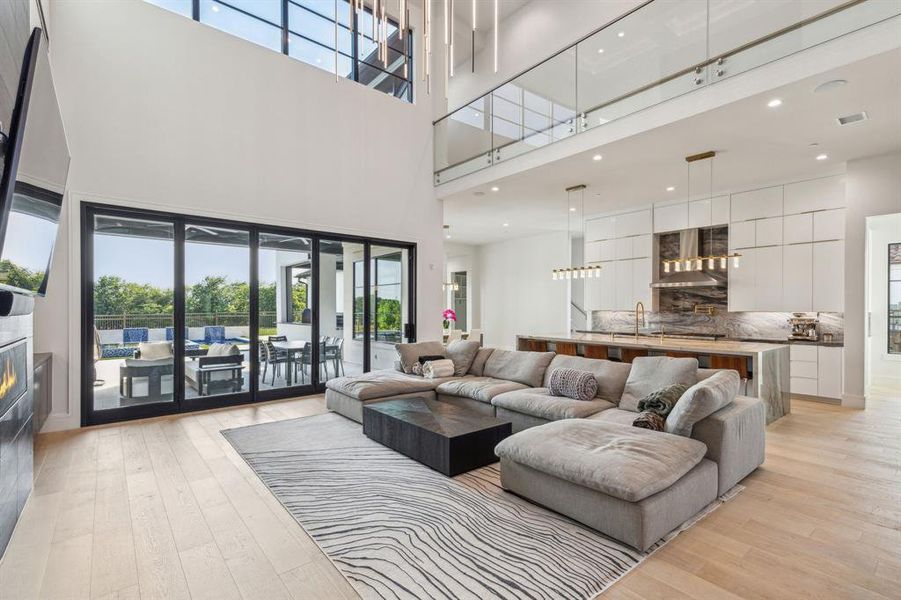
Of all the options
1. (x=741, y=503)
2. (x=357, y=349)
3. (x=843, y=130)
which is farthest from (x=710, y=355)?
(x=357, y=349)

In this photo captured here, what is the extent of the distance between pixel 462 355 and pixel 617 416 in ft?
7.92

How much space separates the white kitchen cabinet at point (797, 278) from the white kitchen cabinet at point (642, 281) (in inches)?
80.2

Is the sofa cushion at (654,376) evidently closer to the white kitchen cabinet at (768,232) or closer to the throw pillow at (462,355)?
the throw pillow at (462,355)

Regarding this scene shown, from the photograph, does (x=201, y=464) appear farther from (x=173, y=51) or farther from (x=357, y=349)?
(x=173, y=51)

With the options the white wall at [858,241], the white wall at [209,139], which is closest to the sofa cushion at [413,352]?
the white wall at [209,139]

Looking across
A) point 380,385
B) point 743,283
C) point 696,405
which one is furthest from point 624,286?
point 696,405

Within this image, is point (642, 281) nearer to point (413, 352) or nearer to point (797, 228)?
point (797, 228)

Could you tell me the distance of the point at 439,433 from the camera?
11.1 ft

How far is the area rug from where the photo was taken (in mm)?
2041

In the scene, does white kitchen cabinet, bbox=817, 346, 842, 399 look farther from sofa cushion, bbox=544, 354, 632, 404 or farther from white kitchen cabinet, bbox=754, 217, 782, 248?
sofa cushion, bbox=544, 354, 632, 404

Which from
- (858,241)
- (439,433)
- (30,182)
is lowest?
(439,433)

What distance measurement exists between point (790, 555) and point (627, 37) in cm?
497

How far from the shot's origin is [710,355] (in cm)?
468

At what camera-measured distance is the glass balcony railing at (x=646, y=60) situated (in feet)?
12.0
